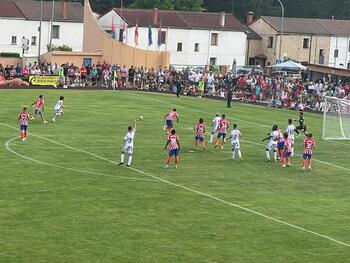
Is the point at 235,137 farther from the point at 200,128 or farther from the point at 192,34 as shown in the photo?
the point at 192,34

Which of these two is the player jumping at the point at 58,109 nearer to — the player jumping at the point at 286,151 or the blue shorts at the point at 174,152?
the blue shorts at the point at 174,152

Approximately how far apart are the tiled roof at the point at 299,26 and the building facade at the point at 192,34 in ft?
16.6

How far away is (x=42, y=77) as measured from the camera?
7919 centimetres

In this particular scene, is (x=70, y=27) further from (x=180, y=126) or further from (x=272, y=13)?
(x=180, y=126)

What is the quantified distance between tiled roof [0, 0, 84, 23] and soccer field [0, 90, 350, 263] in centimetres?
5646

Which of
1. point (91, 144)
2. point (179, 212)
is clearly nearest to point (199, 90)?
point (91, 144)

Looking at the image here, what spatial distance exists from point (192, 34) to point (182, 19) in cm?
219

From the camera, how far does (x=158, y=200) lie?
125ft

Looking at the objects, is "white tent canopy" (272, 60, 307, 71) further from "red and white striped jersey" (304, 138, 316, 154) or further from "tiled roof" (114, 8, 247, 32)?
"red and white striped jersey" (304, 138, 316, 154)

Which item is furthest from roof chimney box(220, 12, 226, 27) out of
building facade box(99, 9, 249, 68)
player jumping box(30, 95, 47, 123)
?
player jumping box(30, 95, 47, 123)

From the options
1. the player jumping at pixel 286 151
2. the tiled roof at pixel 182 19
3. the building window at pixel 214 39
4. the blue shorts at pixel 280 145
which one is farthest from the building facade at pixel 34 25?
the player jumping at pixel 286 151

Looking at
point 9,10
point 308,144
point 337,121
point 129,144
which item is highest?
point 9,10

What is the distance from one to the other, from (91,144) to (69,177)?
32.3 ft

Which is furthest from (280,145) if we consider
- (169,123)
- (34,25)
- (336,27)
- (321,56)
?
(336,27)
